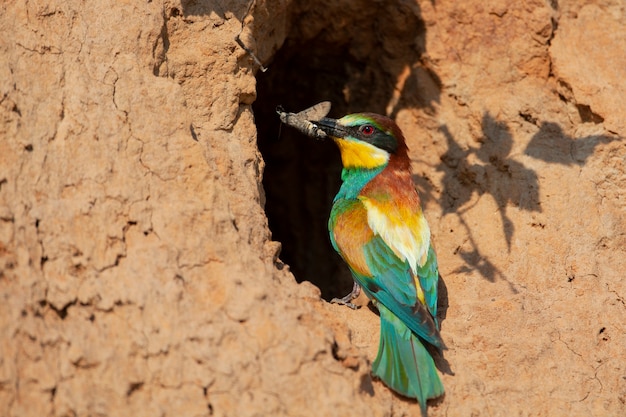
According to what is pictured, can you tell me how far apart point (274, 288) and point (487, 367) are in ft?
3.05

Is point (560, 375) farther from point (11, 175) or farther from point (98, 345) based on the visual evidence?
point (11, 175)

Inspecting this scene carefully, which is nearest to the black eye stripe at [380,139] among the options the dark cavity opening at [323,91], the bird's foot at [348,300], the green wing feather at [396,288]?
the dark cavity opening at [323,91]

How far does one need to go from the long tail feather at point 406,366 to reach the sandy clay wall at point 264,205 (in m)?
0.05

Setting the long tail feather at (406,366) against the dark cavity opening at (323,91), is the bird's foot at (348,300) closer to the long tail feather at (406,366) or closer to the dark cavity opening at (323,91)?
Answer: the long tail feather at (406,366)

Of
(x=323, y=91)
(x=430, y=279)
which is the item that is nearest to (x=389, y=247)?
(x=430, y=279)

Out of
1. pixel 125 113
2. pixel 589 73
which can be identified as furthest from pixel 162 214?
pixel 589 73

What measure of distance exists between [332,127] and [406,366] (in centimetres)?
148

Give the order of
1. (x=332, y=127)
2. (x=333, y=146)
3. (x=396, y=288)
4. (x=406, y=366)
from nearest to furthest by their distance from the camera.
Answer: (x=406, y=366), (x=396, y=288), (x=332, y=127), (x=333, y=146)

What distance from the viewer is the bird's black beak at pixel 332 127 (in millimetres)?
3842

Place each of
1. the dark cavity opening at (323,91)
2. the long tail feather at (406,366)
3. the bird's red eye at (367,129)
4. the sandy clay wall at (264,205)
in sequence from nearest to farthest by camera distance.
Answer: the sandy clay wall at (264,205)
the long tail feather at (406,366)
the bird's red eye at (367,129)
the dark cavity opening at (323,91)

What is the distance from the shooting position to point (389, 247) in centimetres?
335

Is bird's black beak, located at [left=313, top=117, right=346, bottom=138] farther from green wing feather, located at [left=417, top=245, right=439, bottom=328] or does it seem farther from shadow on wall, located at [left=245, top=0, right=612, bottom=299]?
green wing feather, located at [left=417, top=245, right=439, bottom=328]

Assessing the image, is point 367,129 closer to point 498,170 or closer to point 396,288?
point 498,170

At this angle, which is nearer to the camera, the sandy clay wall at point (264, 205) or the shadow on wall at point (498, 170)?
the sandy clay wall at point (264, 205)
